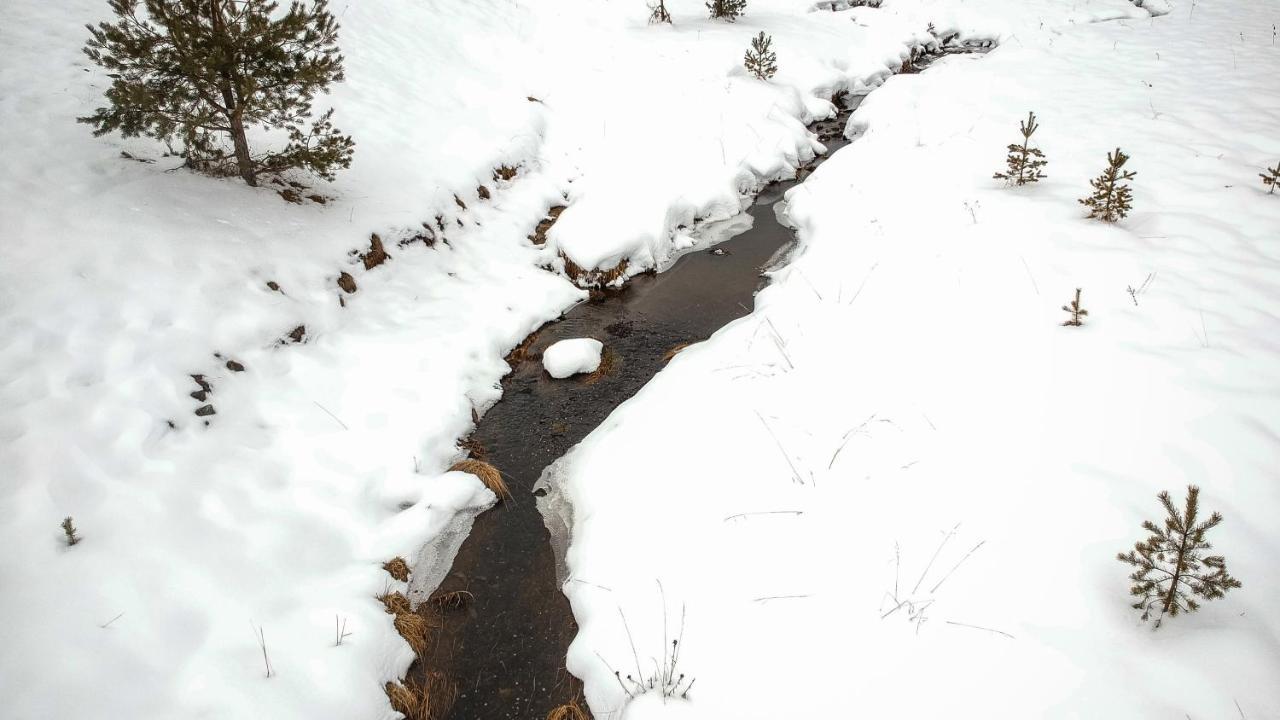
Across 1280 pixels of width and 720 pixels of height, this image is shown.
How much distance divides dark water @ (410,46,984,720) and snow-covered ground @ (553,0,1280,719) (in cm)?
39

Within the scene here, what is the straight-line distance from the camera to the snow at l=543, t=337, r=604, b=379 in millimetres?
6488

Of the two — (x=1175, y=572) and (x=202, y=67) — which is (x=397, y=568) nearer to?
(x=1175, y=572)

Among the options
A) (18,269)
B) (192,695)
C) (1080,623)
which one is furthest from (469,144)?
(1080,623)

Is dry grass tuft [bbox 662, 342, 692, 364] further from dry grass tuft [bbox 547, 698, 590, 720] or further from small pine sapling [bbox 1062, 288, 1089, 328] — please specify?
dry grass tuft [bbox 547, 698, 590, 720]

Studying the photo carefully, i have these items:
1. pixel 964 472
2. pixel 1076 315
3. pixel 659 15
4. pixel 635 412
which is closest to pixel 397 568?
pixel 635 412

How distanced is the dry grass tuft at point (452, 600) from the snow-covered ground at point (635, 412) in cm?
41

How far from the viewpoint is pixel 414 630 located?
3941mm

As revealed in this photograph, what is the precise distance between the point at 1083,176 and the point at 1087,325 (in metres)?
4.11

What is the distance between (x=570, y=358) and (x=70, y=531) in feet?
14.0

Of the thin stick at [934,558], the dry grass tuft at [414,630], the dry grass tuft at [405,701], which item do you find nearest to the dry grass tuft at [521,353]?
the dry grass tuft at [414,630]

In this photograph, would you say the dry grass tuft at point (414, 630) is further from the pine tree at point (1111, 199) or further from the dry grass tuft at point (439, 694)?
the pine tree at point (1111, 199)

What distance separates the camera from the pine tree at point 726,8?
17.4 meters

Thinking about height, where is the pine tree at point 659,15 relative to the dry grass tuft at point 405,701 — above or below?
above

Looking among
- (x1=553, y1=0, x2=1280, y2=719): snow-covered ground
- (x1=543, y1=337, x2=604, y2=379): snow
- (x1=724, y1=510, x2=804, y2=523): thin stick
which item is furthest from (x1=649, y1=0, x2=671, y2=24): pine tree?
(x1=724, y1=510, x2=804, y2=523): thin stick
